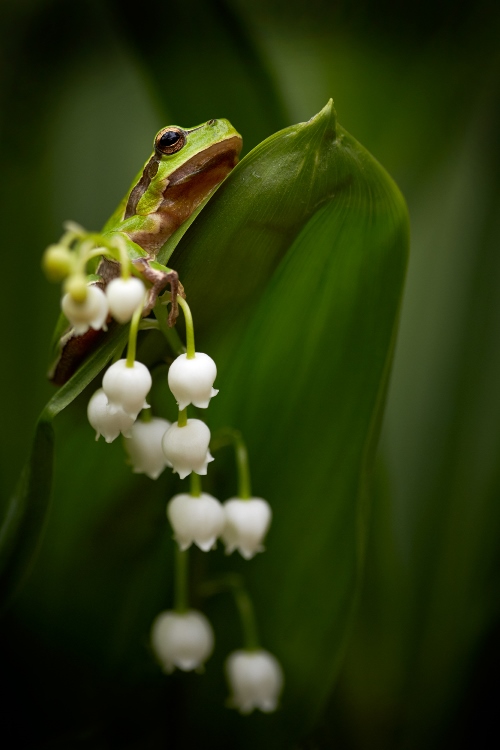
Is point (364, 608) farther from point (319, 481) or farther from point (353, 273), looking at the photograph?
point (353, 273)

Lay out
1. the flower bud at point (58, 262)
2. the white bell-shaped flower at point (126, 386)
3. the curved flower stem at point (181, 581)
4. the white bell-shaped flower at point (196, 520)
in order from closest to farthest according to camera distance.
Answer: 1. the flower bud at point (58, 262)
2. the white bell-shaped flower at point (126, 386)
3. the white bell-shaped flower at point (196, 520)
4. the curved flower stem at point (181, 581)

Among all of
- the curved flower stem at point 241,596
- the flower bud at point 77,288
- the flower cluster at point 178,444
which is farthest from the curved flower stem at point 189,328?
the curved flower stem at point 241,596

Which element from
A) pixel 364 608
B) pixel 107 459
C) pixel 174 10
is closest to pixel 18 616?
pixel 107 459

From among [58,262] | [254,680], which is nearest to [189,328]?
[58,262]

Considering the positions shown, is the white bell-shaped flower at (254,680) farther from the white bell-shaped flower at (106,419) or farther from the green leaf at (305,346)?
the white bell-shaped flower at (106,419)

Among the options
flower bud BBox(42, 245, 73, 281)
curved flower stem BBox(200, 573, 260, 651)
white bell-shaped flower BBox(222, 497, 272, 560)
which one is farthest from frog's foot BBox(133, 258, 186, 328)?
curved flower stem BBox(200, 573, 260, 651)

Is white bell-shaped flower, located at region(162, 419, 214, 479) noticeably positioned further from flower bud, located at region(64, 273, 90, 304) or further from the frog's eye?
the frog's eye

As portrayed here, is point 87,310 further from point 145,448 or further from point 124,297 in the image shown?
point 145,448
